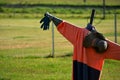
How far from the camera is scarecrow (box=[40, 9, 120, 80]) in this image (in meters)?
5.58

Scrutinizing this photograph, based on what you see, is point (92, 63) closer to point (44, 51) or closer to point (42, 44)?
point (44, 51)

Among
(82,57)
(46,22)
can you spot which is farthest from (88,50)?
(46,22)

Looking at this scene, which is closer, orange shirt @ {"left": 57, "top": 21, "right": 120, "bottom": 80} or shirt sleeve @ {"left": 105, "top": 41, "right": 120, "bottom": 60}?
shirt sleeve @ {"left": 105, "top": 41, "right": 120, "bottom": 60}

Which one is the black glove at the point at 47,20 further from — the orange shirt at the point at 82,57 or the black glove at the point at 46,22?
Result: the orange shirt at the point at 82,57

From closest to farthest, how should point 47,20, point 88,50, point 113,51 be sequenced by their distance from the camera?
point 113,51
point 88,50
point 47,20

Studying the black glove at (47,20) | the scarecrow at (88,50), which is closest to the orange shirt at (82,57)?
the scarecrow at (88,50)

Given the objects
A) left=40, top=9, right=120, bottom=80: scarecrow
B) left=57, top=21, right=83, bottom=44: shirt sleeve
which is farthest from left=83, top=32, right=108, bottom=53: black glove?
left=57, top=21, right=83, bottom=44: shirt sleeve

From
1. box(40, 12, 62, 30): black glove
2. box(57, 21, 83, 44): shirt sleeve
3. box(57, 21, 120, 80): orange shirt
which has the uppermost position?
box(40, 12, 62, 30): black glove

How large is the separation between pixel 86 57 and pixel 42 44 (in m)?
12.9

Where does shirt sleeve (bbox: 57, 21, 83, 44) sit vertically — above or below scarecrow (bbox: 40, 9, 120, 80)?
above

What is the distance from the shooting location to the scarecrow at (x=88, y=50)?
5578 millimetres

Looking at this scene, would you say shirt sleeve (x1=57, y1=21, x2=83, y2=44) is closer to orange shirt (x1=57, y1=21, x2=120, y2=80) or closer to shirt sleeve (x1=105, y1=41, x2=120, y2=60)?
orange shirt (x1=57, y1=21, x2=120, y2=80)

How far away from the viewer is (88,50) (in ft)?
18.9

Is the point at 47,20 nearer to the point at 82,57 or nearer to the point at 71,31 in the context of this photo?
the point at 71,31
